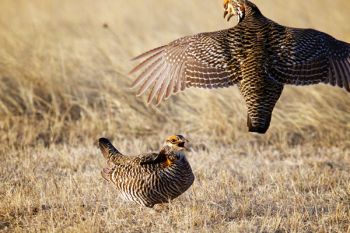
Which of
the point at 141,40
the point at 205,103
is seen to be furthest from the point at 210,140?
the point at 141,40

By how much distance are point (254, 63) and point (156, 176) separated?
1.26 metres

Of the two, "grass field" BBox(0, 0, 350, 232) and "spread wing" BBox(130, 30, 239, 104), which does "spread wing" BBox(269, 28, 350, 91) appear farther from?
"grass field" BBox(0, 0, 350, 232)

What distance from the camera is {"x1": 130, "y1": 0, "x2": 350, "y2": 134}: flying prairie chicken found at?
241 inches

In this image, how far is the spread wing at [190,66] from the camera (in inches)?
244

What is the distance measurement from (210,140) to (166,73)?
2.38 metres

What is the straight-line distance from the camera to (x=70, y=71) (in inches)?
400

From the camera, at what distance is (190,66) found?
20.9ft

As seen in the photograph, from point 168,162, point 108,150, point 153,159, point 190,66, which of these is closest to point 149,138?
point 108,150

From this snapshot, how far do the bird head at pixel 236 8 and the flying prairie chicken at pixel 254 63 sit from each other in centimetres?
39

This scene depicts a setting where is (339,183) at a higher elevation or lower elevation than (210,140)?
lower

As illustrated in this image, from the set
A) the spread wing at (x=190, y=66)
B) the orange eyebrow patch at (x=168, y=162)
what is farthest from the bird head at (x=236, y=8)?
the orange eyebrow patch at (x=168, y=162)

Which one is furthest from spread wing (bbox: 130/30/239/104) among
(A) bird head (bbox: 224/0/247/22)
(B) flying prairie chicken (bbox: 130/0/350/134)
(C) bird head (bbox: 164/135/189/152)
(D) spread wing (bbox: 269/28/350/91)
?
(A) bird head (bbox: 224/0/247/22)

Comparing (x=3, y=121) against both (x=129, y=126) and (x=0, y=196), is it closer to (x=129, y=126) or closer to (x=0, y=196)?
(x=129, y=126)

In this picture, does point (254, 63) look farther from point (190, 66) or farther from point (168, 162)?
point (168, 162)
